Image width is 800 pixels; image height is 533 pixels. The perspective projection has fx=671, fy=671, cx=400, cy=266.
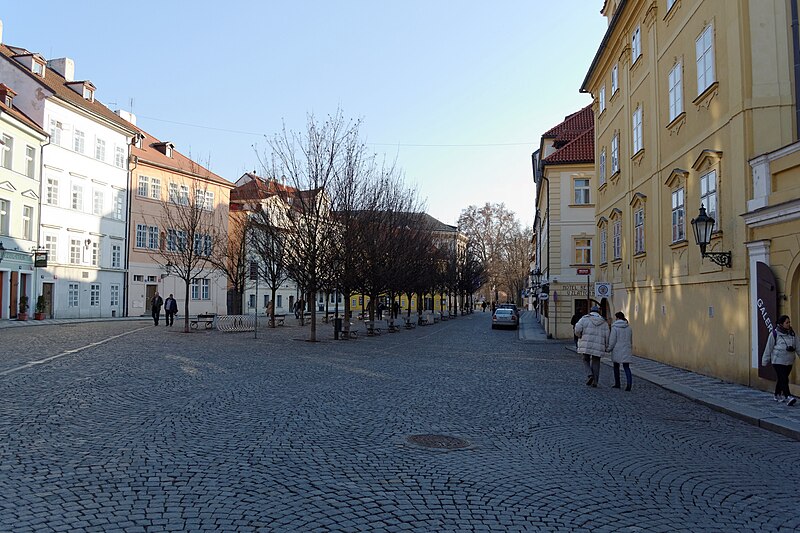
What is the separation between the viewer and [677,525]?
5340 mm

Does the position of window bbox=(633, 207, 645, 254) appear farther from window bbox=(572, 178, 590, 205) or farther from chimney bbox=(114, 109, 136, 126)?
chimney bbox=(114, 109, 136, 126)

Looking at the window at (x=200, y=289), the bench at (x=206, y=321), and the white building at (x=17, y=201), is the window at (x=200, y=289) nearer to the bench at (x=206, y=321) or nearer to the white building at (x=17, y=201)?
the white building at (x=17, y=201)

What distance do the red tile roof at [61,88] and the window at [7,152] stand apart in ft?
19.0

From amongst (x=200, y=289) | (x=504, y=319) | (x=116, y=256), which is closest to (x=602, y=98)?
(x=504, y=319)

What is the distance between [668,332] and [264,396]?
1276 centimetres

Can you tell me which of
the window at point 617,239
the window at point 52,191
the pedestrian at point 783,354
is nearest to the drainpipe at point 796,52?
the pedestrian at point 783,354

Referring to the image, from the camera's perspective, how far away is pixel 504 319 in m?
46.9

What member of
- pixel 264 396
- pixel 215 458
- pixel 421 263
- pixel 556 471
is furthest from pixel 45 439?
pixel 421 263

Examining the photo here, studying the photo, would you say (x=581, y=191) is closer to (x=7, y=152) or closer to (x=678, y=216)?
(x=678, y=216)

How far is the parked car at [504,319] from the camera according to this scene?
46719mm

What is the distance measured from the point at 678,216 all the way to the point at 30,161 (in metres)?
37.9

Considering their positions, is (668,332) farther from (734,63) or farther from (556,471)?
(556,471)

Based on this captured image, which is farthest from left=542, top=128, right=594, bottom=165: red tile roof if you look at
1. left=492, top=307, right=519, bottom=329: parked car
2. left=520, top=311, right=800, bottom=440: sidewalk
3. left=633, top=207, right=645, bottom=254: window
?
left=520, top=311, right=800, bottom=440: sidewalk

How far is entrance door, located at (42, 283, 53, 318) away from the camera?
139 ft
